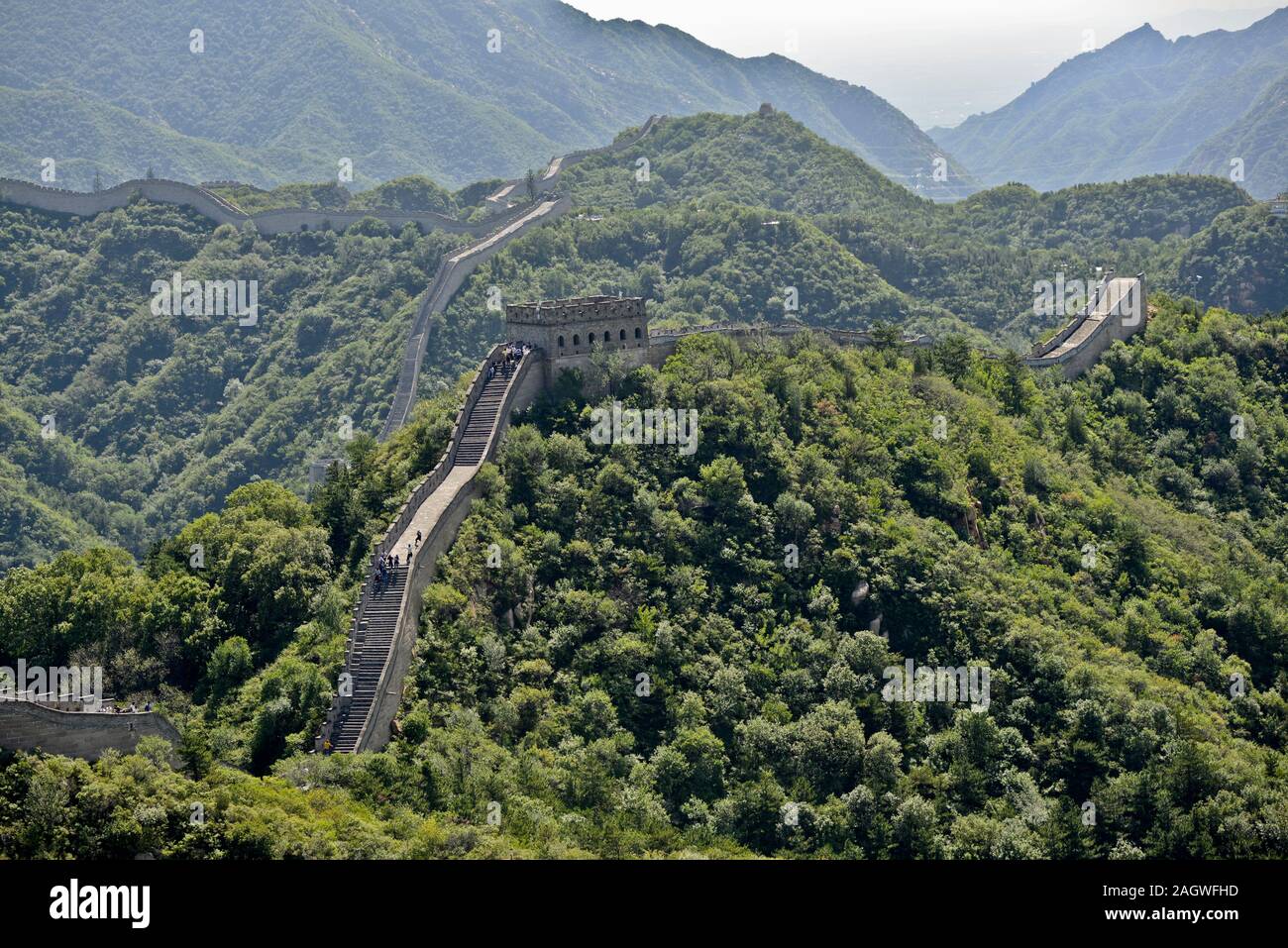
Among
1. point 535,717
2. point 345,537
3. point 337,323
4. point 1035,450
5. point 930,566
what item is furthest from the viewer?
point 337,323

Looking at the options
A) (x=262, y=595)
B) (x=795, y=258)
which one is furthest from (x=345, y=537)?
(x=795, y=258)

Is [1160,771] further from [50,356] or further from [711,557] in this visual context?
[50,356]

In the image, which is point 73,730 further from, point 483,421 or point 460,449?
point 483,421

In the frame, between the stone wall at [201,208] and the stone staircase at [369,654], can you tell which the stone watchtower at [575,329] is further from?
the stone wall at [201,208]

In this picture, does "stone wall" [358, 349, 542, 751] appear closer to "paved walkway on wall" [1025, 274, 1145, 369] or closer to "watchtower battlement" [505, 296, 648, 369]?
"watchtower battlement" [505, 296, 648, 369]

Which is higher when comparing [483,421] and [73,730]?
[483,421]

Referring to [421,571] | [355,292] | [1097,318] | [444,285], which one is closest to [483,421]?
[421,571]
